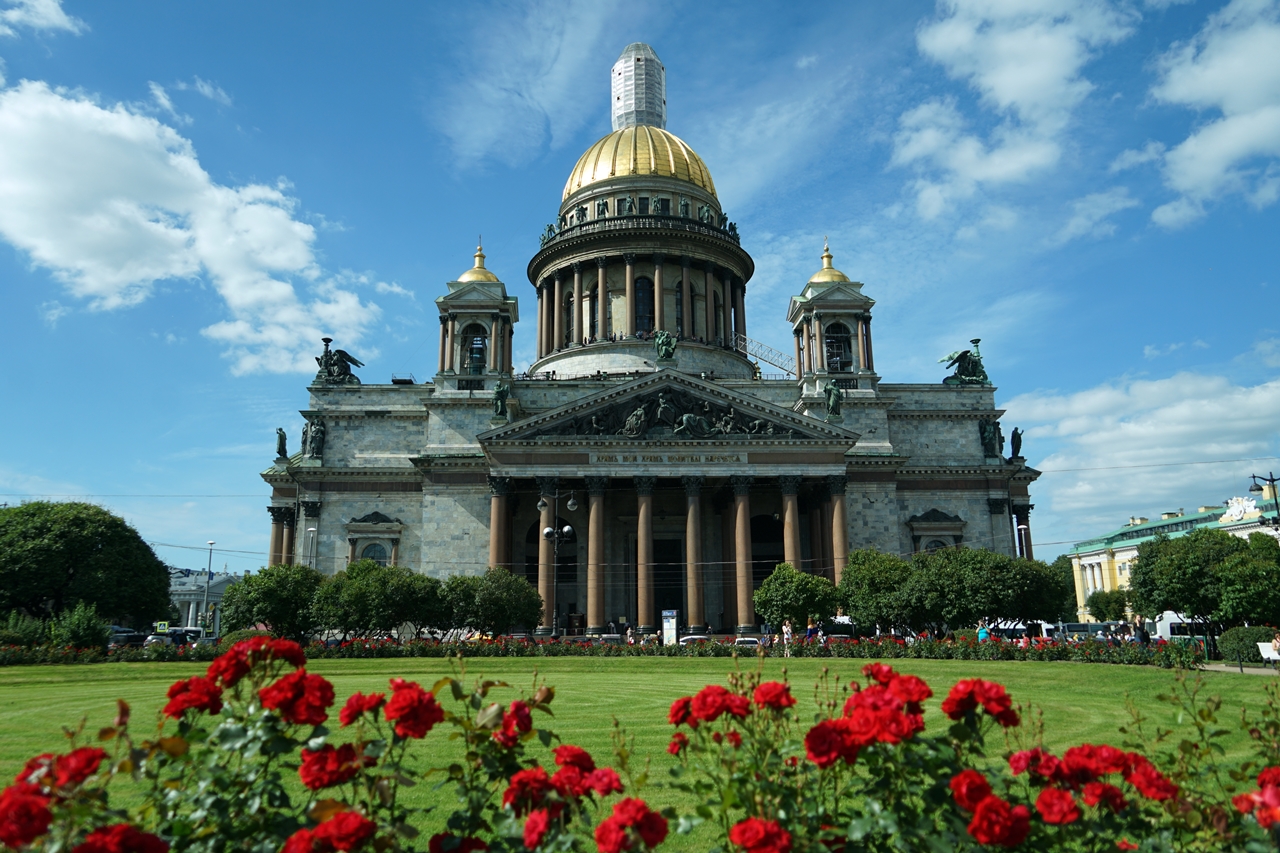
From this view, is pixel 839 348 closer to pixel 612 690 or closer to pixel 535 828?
pixel 612 690

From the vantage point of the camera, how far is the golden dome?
6731 cm

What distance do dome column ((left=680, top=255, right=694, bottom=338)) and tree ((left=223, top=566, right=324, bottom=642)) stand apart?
108 ft

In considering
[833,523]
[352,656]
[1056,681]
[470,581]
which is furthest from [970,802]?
[833,523]

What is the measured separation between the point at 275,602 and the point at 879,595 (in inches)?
1019

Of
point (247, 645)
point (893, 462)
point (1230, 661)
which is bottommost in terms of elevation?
point (1230, 661)

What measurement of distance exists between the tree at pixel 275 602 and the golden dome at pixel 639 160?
1641 inches

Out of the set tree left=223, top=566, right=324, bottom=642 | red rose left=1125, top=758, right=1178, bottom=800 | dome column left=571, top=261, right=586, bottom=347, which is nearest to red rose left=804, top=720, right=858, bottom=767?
red rose left=1125, top=758, right=1178, bottom=800

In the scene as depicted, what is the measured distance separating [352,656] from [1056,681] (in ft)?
80.1

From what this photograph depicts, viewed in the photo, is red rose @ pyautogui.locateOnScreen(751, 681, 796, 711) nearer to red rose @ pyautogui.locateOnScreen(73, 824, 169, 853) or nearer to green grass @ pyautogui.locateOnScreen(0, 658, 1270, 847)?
green grass @ pyautogui.locateOnScreen(0, 658, 1270, 847)

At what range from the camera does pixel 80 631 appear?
110ft

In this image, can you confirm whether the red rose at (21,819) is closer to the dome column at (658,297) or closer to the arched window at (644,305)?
the dome column at (658,297)

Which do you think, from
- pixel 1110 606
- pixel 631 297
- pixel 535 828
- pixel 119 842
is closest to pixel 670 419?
pixel 631 297

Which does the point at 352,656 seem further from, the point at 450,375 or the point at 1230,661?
the point at 1230,661

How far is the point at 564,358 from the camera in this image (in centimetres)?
6347
